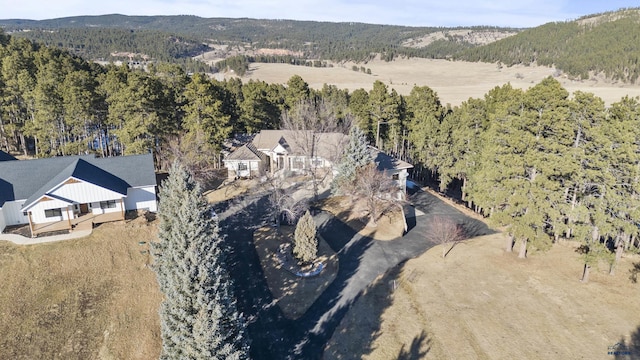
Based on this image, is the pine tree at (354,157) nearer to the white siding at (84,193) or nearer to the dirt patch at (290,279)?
the dirt patch at (290,279)

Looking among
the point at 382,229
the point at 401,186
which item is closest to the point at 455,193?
the point at 401,186

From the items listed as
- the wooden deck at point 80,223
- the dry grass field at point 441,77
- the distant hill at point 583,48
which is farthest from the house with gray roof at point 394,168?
the distant hill at point 583,48

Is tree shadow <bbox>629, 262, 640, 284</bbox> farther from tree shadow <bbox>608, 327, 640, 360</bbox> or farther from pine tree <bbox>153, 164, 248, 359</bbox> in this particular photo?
pine tree <bbox>153, 164, 248, 359</bbox>

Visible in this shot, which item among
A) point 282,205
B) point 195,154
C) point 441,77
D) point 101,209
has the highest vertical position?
point 441,77

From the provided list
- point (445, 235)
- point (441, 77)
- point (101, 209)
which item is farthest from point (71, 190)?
point (441, 77)

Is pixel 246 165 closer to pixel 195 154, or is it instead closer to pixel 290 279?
pixel 195 154

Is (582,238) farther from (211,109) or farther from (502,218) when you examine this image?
(211,109)
